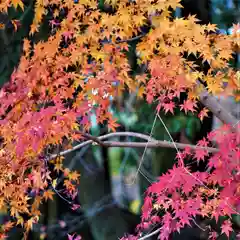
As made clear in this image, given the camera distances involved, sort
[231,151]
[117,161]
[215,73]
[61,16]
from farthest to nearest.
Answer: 1. [117,161]
2. [61,16]
3. [215,73]
4. [231,151]

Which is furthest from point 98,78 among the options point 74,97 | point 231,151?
point 231,151

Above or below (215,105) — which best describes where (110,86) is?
above

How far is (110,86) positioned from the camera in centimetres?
362

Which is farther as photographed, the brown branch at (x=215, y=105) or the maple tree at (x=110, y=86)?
the brown branch at (x=215, y=105)

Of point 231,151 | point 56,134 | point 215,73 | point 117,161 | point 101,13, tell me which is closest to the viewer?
point 231,151

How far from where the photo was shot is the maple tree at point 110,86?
10.5 ft

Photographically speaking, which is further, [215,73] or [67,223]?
[67,223]

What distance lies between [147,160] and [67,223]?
1.25 meters

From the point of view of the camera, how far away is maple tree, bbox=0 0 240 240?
10.5 ft

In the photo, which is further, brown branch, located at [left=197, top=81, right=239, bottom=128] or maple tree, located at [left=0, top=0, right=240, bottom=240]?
brown branch, located at [left=197, top=81, right=239, bottom=128]

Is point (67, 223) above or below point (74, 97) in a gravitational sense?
below

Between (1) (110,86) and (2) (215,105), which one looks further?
(1) (110,86)

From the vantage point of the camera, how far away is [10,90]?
3.94m

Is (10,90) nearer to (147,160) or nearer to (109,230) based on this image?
(147,160)
